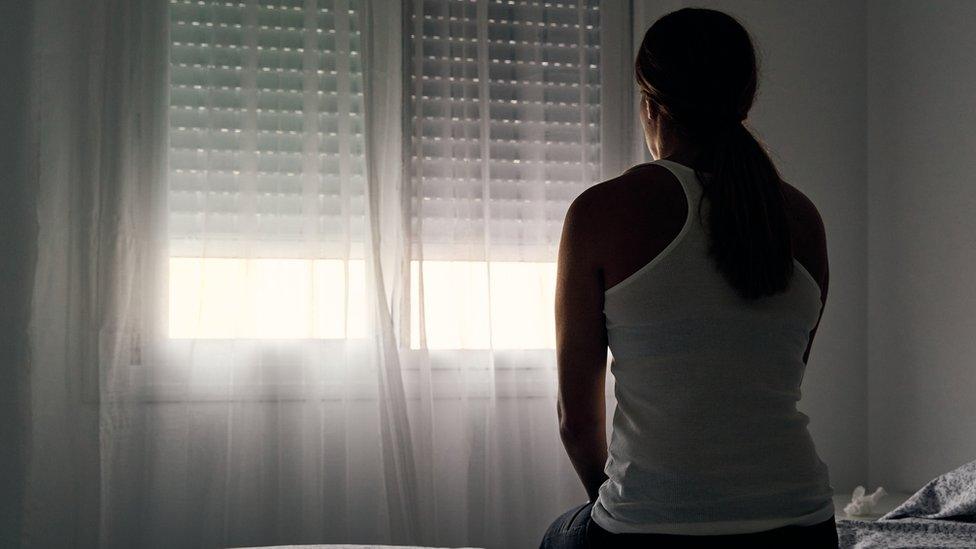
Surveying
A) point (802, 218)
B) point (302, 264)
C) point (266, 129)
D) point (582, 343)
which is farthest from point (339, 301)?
point (802, 218)

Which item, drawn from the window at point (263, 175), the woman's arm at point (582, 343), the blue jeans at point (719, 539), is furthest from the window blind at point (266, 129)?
the blue jeans at point (719, 539)

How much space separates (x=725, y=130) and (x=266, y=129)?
1652 mm

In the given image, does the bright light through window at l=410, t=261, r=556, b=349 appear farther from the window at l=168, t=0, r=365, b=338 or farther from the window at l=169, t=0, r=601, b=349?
the window at l=168, t=0, r=365, b=338

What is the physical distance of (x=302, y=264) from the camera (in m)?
2.33

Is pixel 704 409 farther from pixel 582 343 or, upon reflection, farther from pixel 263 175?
pixel 263 175

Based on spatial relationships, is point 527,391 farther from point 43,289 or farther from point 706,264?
point 706,264

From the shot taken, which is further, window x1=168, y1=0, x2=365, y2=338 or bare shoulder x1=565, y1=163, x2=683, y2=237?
window x1=168, y1=0, x2=365, y2=338

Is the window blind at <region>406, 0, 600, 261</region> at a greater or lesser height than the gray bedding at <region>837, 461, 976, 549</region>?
greater

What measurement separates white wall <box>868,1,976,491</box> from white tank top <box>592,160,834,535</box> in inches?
66.1

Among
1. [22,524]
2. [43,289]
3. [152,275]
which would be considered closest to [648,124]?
[152,275]

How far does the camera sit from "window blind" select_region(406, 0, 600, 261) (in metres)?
2.41

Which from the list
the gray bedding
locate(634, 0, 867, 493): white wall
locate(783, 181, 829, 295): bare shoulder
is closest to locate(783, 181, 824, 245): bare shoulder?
locate(783, 181, 829, 295): bare shoulder

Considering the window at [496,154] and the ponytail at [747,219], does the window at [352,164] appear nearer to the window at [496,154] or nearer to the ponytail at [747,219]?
the window at [496,154]

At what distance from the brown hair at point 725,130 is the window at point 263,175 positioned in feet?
4.84
